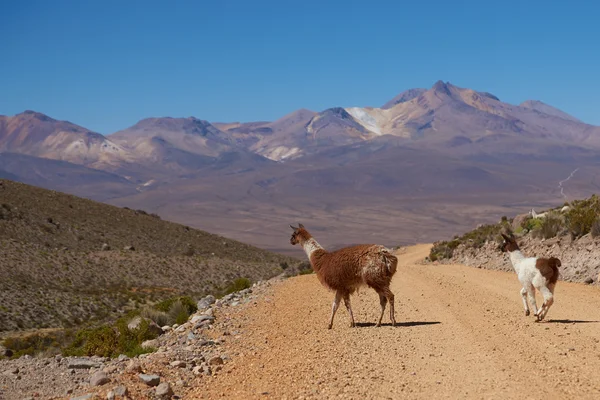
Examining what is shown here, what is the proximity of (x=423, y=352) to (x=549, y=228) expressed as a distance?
16421 mm

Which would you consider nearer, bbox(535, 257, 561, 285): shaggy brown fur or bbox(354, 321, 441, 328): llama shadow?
bbox(535, 257, 561, 285): shaggy brown fur

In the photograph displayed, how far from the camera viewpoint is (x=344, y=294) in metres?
14.2

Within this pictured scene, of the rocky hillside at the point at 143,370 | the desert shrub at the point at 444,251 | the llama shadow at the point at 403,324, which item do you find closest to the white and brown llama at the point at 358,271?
the llama shadow at the point at 403,324

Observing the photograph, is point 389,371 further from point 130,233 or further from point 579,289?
point 130,233

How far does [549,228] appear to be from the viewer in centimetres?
2555

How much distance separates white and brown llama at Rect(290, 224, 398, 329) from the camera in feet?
45.2

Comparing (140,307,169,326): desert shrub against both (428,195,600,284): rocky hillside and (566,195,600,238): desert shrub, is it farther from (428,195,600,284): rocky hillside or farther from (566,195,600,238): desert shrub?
(566,195,600,238): desert shrub

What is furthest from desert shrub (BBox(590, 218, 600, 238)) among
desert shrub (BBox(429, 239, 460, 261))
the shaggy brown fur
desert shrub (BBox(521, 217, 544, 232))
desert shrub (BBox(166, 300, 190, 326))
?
desert shrub (BBox(166, 300, 190, 326))

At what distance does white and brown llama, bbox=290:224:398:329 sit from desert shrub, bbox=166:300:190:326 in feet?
20.2

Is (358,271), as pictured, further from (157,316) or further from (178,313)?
(157,316)

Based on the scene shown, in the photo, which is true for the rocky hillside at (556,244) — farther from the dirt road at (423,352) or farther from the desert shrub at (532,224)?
the dirt road at (423,352)

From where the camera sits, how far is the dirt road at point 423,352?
8.86 meters

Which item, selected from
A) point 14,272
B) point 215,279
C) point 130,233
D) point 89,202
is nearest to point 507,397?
point 14,272

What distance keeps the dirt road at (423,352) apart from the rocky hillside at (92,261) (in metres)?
17.7
